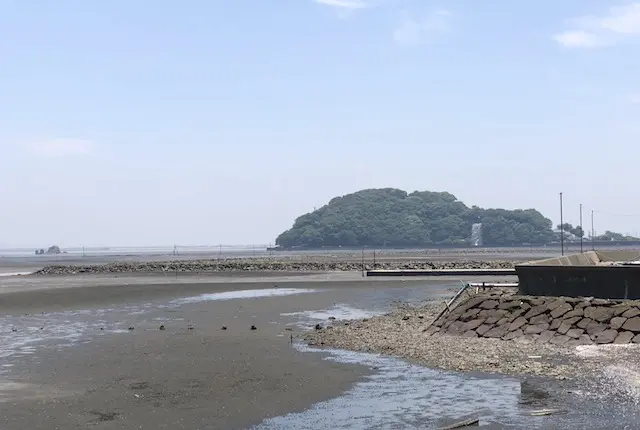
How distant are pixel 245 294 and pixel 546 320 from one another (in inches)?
966

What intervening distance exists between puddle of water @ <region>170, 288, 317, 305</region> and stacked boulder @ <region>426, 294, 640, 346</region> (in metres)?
18.8

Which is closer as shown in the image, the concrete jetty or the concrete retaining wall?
the concrete retaining wall

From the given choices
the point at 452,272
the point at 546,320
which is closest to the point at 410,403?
the point at 546,320

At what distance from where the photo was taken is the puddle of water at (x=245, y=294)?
1567 inches

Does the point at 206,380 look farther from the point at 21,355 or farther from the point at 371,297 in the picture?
the point at 371,297

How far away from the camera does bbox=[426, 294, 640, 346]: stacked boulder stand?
20219 millimetres

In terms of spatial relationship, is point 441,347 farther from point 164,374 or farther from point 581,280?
point 164,374

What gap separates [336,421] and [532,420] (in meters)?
3.46

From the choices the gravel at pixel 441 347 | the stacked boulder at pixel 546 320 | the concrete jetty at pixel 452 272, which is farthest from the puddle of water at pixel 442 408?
the concrete jetty at pixel 452 272

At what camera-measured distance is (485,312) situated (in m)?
23.5

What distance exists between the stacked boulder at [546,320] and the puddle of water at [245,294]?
739 inches

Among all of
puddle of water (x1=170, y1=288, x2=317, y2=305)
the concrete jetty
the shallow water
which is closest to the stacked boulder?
the shallow water

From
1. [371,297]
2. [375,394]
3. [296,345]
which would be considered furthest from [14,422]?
[371,297]

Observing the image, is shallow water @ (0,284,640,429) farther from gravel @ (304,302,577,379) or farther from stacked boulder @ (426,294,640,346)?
stacked boulder @ (426,294,640,346)
